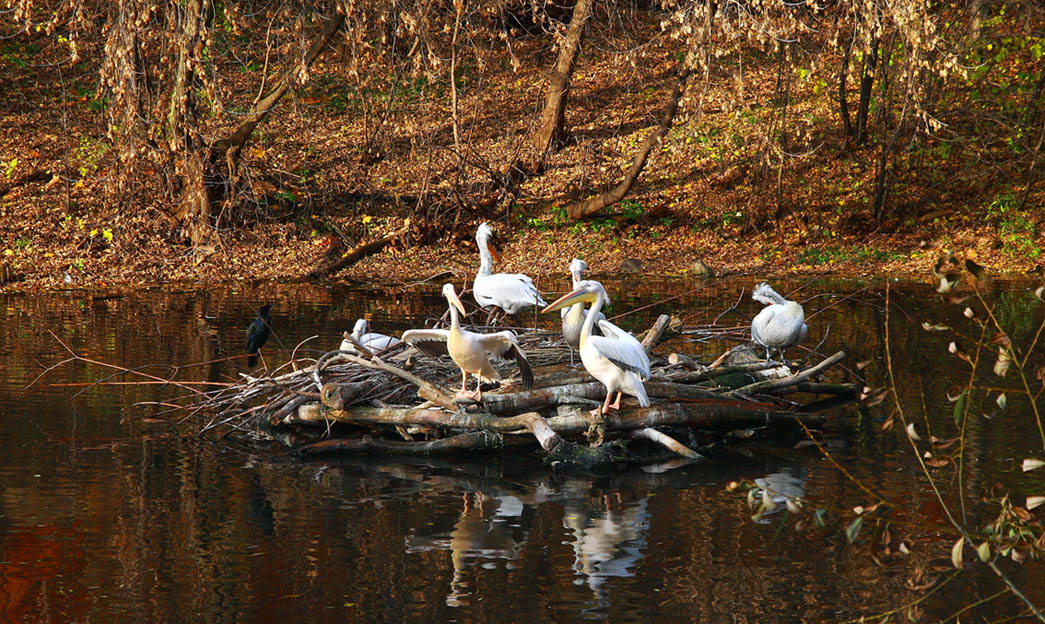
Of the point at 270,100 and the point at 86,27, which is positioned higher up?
the point at 86,27

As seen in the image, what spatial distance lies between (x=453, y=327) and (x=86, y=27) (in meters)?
11.4

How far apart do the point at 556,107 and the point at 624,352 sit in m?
15.9

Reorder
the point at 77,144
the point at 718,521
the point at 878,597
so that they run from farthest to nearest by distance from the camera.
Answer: the point at 77,144 < the point at 718,521 < the point at 878,597

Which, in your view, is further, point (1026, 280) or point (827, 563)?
point (1026, 280)

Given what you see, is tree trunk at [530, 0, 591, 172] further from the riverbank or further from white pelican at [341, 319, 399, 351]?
white pelican at [341, 319, 399, 351]

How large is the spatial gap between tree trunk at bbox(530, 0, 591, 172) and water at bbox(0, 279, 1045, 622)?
12199 mm

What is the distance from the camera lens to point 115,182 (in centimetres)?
1819

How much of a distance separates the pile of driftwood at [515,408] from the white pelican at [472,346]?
0.50 feet

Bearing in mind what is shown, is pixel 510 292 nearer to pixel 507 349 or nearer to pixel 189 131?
pixel 507 349

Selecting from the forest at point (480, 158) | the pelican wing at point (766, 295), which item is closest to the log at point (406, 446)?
the pelican wing at point (766, 295)

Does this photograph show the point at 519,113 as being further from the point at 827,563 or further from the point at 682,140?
the point at 827,563

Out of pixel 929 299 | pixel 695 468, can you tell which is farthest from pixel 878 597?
pixel 929 299

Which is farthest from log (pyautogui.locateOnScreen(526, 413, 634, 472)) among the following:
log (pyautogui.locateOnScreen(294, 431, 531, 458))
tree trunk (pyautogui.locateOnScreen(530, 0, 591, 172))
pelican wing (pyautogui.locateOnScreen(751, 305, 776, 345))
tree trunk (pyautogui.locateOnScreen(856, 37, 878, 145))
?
tree trunk (pyautogui.locateOnScreen(856, 37, 878, 145))

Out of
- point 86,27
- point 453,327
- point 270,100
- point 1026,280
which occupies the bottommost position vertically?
point 1026,280
